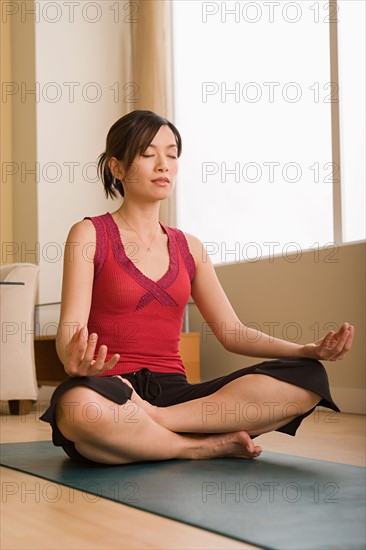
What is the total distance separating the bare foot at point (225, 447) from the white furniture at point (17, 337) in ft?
6.62

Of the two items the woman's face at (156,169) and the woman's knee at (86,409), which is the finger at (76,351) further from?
the woman's face at (156,169)

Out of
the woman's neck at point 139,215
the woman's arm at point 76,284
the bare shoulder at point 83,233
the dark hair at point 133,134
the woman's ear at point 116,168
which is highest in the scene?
the dark hair at point 133,134

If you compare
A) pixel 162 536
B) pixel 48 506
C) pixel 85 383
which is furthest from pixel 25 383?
pixel 162 536

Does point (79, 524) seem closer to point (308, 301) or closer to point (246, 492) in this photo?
point (246, 492)

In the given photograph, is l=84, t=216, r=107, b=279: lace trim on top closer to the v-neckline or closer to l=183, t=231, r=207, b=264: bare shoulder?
the v-neckline

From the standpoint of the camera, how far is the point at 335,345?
189 centimetres

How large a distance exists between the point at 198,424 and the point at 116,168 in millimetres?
680

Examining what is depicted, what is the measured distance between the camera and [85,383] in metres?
1.86

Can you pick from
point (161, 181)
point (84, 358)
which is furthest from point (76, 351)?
point (161, 181)

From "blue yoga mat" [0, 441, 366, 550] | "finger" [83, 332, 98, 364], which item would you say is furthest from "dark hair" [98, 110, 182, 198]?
"blue yoga mat" [0, 441, 366, 550]

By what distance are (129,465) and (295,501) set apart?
1.92ft

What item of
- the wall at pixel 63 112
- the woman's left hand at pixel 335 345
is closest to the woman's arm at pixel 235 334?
the woman's left hand at pixel 335 345

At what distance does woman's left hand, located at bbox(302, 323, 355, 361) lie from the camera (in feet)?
6.09

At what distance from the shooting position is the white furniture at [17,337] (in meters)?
3.94
